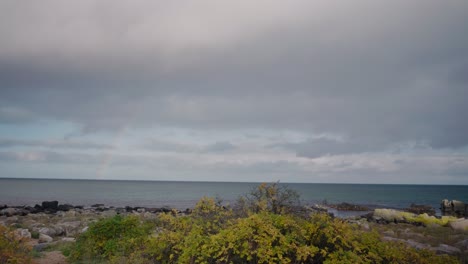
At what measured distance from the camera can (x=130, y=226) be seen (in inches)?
402

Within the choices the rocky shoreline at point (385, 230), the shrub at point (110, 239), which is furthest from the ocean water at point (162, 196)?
the shrub at point (110, 239)

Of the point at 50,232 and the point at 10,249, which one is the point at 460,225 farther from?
the point at 10,249

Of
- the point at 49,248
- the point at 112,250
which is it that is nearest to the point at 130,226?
the point at 112,250

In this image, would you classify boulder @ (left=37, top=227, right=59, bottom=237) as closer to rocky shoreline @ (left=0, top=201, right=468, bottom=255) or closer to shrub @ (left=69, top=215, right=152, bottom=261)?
rocky shoreline @ (left=0, top=201, right=468, bottom=255)

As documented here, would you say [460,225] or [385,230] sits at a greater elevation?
[460,225]

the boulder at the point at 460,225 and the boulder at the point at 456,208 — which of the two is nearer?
the boulder at the point at 460,225

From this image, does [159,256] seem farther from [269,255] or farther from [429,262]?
[429,262]

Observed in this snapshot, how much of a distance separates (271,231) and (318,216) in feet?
4.83

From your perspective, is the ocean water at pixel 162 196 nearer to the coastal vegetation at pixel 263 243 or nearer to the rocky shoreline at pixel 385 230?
the rocky shoreline at pixel 385 230

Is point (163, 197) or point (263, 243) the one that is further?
point (163, 197)

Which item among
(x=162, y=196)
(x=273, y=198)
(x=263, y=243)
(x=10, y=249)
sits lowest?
(x=162, y=196)

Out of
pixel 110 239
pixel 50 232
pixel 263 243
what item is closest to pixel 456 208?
pixel 50 232

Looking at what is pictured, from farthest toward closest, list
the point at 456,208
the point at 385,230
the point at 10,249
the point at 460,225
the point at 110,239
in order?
the point at 456,208 < the point at 460,225 < the point at 385,230 < the point at 110,239 < the point at 10,249

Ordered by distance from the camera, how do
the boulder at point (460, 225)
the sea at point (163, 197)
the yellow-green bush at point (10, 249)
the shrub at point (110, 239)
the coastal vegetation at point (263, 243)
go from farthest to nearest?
the sea at point (163, 197) → the boulder at point (460, 225) → the shrub at point (110, 239) → the yellow-green bush at point (10, 249) → the coastal vegetation at point (263, 243)
